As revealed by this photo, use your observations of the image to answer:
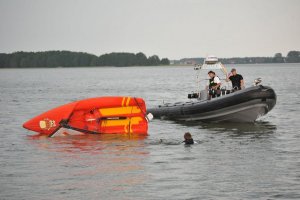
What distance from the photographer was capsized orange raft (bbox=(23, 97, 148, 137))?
22422 mm

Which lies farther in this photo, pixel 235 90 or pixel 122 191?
pixel 235 90

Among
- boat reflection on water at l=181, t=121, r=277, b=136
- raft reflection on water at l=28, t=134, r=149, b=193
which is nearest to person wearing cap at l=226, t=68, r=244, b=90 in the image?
boat reflection on water at l=181, t=121, r=277, b=136

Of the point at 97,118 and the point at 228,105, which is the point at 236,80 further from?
the point at 97,118

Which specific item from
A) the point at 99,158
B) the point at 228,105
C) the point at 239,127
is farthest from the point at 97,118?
the point at 239,127

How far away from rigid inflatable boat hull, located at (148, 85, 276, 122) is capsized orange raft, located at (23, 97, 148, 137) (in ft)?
11.2

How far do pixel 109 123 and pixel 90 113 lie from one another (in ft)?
2.66

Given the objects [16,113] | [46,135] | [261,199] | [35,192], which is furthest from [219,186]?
[16,113]

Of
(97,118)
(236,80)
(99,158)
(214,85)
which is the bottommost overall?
(99,158)

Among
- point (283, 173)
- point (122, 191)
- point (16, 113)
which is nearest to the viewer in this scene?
point (122, 191)

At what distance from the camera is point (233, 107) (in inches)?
974

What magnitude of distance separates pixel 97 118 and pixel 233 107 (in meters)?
5.27

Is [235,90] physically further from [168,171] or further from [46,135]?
[168,171]

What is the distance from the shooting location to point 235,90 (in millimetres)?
25203

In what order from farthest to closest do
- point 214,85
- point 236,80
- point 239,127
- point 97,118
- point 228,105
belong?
1. point 214,85
2. point 236,80
3. point 239,127
4. point 228,105
5. point 97,118
